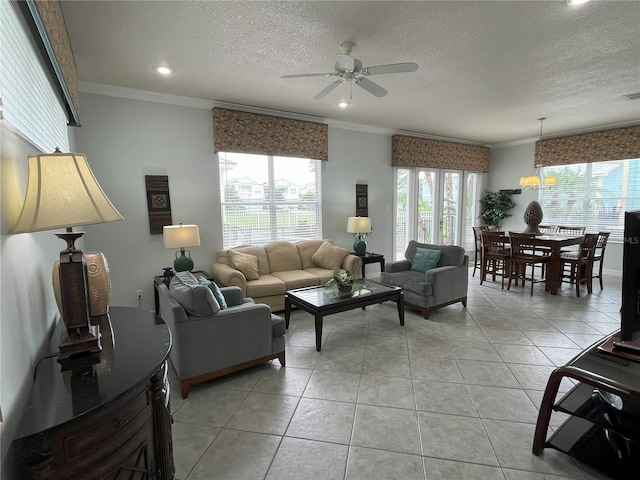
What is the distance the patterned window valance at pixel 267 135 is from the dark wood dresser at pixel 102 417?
3.48m

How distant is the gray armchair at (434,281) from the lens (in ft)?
12.7

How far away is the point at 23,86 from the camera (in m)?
1.38

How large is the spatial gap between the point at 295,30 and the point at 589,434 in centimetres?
338

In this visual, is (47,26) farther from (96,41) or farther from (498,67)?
(498,67)

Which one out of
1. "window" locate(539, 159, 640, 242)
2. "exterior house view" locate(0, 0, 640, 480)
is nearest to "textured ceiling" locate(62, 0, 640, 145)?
"exterior house view" locate(0, 0, 640, 480)

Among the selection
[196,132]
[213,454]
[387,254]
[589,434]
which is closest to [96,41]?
[196,132]

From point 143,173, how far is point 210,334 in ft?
8.42

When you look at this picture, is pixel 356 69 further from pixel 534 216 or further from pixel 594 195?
pixel 594 195

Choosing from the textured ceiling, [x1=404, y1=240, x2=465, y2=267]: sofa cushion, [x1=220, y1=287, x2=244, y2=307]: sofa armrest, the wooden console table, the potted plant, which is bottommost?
the wooden console table

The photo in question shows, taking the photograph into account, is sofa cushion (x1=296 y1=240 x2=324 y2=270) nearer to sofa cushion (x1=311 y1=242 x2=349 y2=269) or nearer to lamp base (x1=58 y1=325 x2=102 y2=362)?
sofa cushion (x1=311 y1=242 x2=349 y2=269)

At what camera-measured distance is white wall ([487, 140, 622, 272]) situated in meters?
7.07

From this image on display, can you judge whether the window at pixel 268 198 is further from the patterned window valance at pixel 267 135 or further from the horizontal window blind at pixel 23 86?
the horizontal window blind at pixel 23 86

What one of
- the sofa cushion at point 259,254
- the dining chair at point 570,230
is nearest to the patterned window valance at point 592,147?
the dining chair at point 570,230

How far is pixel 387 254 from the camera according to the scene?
629cm
